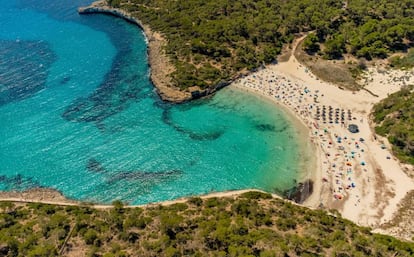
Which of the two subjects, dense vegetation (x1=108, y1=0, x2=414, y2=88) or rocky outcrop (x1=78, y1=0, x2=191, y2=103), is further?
dense vegetation (x1=108, y1=0, x2=414, y2=88)

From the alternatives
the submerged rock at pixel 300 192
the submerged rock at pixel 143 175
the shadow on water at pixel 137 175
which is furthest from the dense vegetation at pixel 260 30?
the submerged rock at pixel 300 192

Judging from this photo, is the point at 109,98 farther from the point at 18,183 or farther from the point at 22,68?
the point at 22,68

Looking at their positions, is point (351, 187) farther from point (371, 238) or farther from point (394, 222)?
point (371, 238)

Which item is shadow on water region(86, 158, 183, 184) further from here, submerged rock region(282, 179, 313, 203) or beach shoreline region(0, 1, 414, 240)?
submerged rock region(282, 179, 313, 203)

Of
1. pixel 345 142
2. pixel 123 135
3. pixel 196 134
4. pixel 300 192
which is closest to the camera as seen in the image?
pixel 300 192

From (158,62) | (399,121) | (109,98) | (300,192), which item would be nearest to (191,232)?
(300,192)

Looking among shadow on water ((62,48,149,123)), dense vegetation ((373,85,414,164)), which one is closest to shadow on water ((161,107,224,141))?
shadow on water ((62,48,149,123))

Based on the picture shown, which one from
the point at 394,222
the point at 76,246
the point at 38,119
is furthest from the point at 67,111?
the point at 394,222
